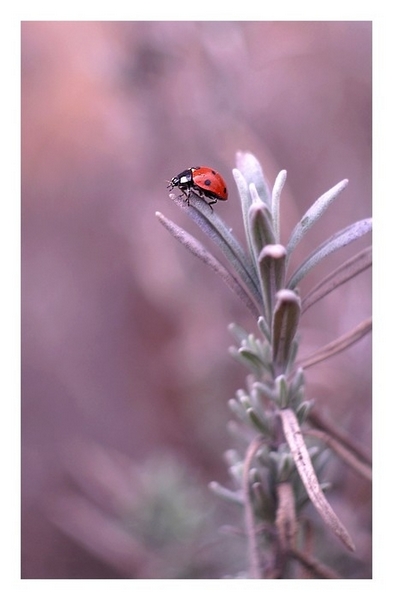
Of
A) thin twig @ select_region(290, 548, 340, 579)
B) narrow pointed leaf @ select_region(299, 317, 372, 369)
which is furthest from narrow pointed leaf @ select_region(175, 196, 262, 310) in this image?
thin twig @ select_region(290, 548, 340, 579)

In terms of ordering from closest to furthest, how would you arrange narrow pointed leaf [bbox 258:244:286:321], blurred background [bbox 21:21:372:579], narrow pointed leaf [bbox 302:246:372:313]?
narrow pointed leaf [bbox 258:244:286:321] < narrow pointed leaf [bbox 302:246:372:313] < blurred background [bbox 21:21:372:579]

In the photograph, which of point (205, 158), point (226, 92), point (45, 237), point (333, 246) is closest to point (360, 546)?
point (333, 246)

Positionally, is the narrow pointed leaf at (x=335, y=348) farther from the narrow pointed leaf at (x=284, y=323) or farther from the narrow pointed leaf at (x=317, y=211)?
the narrow pointed leaf at (x=317, y=211)

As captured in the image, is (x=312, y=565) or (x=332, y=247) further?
(x=312, y=565)

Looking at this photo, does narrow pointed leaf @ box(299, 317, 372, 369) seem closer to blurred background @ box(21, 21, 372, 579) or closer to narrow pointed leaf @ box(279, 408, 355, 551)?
narrow pointed leaf @ box(279, 408, 355, 551)

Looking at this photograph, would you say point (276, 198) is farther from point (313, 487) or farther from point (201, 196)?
point (313, 487)

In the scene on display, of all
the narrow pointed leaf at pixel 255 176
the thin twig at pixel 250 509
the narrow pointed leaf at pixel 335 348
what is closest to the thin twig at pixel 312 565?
the thin twig at pixel 250 509


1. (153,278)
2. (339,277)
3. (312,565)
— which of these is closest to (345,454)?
(312,565)
